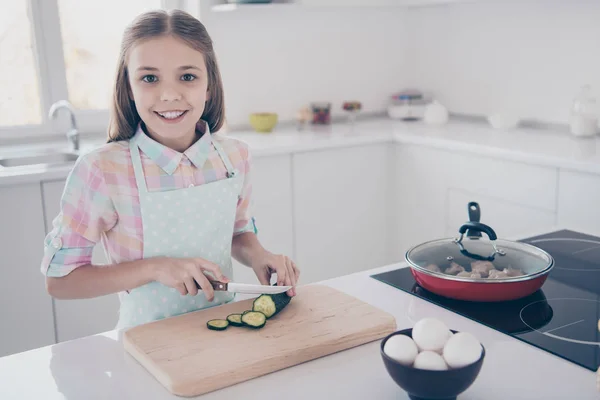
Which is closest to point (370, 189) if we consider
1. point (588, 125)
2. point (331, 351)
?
point (588, 125)

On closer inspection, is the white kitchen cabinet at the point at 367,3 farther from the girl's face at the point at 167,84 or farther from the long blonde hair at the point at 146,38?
the girl's face at the point at 167,84

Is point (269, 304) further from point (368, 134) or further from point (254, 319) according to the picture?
point (368, 134)

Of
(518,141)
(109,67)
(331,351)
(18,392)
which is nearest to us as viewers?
(18,392)

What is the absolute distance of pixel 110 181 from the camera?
135 cm

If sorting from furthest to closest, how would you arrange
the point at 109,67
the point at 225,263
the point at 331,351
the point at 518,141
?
the point at 109,67
the point at 518,141
the point at 225,263
the point at 331,351

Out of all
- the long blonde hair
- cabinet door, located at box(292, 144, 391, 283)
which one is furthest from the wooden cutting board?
cabinet door, located at box(292, 144, 391, 283)

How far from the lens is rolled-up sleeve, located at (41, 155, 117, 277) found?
1275 millimetres

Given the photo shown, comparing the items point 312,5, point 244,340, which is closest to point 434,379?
point 244,340

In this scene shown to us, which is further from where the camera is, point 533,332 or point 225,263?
point 225,263

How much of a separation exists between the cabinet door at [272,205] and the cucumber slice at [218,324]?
1590 millimetres

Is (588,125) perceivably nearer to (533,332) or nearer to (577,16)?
(577,16)

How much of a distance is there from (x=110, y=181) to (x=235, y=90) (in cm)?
197

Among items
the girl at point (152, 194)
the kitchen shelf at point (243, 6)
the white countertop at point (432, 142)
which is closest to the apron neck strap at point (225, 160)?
the girl at point (152, 194)

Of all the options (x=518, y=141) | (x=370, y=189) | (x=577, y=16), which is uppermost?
(x=577, y=16)
